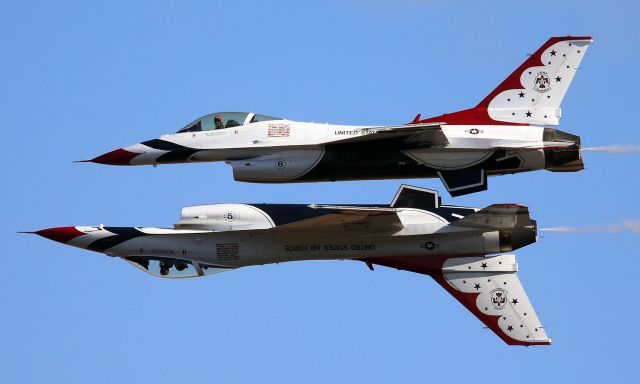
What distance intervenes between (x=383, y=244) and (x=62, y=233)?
24.2 ft

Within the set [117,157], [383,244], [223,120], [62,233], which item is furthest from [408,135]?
[62,233]

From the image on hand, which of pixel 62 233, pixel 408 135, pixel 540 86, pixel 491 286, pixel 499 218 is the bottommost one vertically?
pixel 491 286

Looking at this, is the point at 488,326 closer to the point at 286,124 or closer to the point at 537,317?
the point at 537,317

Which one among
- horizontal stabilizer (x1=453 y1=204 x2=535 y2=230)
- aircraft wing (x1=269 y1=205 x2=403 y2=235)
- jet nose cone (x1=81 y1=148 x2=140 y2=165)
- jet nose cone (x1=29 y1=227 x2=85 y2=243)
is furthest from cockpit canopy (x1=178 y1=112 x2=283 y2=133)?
horizontal stabilizer (x1=453 y1=204 x2=535 y2=230)

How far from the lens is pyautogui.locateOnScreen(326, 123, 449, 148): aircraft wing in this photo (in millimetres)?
28047

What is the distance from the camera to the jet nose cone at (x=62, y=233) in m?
30.3

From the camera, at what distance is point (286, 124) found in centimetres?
2934

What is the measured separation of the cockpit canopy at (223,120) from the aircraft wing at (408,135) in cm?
212

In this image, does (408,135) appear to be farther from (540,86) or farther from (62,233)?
(62,233)

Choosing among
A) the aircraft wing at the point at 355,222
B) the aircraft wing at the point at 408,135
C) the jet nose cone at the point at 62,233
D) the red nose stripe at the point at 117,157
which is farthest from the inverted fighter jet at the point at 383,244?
the red nose stripe at the point at 117,157

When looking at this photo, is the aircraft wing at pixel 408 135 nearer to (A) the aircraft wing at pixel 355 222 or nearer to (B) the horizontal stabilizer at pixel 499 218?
(A) the aircraft wing at pixel 355 222

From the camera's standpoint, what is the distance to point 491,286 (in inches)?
1167

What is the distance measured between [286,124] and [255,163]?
1172 mm

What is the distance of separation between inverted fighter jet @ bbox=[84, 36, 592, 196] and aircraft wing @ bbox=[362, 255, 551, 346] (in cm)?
190
